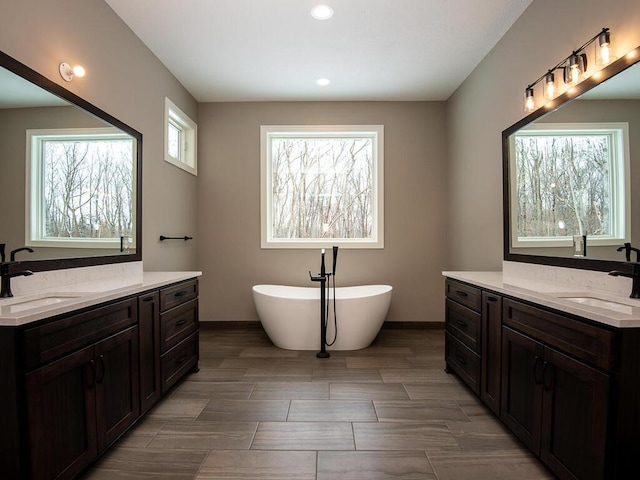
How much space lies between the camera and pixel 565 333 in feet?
4.93

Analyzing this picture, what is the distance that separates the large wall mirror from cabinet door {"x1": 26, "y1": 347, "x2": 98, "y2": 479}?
653 millimetres

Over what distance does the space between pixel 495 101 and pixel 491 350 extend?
2.17 m

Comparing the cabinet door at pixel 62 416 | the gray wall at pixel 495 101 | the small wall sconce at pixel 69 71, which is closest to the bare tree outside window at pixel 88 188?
the small wall sconce at pixel 69 71

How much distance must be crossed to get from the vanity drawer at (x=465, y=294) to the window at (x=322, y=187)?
1629 millimetres

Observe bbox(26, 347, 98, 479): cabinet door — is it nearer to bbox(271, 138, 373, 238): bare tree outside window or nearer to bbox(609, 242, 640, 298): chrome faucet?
bbox(609, 242, 640, 298): chrome faucet

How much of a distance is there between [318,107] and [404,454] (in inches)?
148

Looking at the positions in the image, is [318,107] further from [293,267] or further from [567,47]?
[567,47]

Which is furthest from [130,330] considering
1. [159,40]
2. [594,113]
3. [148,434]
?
[594,113]

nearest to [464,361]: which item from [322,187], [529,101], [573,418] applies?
[573,418]

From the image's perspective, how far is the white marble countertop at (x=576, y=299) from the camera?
4.17ft

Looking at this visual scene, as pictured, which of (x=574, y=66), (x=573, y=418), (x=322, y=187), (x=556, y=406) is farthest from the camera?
(x=322, y=187)

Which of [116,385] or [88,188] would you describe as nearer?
[116,385]

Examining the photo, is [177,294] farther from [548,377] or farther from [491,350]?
[548,377]

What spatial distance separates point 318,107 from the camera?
433 centimetres
